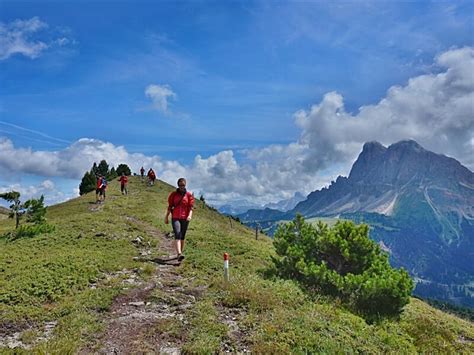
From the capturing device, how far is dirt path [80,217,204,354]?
9.83 meters

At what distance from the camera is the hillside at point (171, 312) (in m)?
10.3

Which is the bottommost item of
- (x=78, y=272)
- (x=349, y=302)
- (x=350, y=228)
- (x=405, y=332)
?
(x=405, y=332)

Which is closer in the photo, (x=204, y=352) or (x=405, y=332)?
(x=204, y=352)

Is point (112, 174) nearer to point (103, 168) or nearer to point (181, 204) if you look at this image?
point (103, 168)

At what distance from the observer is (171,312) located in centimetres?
1232

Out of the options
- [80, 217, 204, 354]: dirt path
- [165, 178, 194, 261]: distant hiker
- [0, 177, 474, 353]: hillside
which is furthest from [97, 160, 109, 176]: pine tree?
[80, 217, 204, 354]: dirt path

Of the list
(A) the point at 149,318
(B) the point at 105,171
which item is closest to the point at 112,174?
(B) the point at 105,171

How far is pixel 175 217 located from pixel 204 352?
8.37 m

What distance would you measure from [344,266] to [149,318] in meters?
10.5

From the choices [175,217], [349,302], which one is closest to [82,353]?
[175,217]

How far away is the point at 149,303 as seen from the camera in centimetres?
1297

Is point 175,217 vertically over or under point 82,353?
over

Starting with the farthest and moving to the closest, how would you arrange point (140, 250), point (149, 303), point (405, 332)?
point (140, 250), point (405, 332), point (149, 303)

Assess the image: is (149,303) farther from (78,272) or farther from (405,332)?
(405,332)
